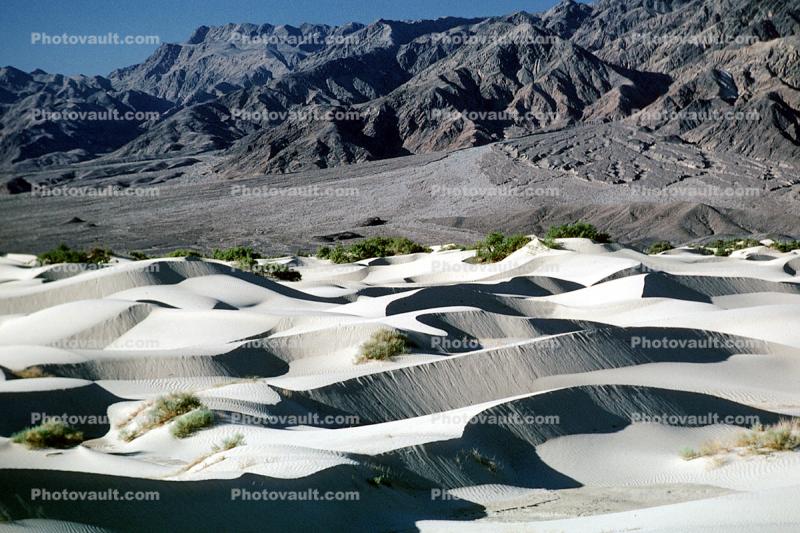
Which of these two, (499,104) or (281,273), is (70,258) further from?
(499,104)

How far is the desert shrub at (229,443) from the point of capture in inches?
286

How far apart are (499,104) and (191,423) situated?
4414 inches

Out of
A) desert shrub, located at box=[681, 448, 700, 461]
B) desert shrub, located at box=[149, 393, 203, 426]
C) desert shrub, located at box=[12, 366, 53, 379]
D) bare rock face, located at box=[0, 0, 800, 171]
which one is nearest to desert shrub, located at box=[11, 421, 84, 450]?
desert shrub, located at box=[149, 393, 203, 426]

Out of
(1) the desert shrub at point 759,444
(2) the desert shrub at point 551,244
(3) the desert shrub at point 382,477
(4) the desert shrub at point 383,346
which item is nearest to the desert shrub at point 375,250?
(2) the desert shrub at point 551,244

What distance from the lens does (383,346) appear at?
12758mm

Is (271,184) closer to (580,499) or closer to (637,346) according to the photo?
(637,346)

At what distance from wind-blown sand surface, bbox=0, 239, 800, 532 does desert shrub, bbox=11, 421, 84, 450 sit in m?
0.15

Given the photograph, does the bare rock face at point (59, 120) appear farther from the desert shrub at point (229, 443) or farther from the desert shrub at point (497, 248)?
the desert shrub at point (229, 443)

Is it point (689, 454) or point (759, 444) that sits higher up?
point (759, 444)

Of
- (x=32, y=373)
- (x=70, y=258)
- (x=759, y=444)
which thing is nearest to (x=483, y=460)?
(x=759, y=444)

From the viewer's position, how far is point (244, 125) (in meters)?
141

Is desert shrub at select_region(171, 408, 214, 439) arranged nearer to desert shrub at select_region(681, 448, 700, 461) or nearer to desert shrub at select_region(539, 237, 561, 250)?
desert shrub at select_region(681, 448, 700, 461)

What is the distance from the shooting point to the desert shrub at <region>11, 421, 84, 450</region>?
734cm

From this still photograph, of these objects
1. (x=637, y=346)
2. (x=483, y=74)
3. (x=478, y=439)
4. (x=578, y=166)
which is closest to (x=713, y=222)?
(x=578, y=166)
